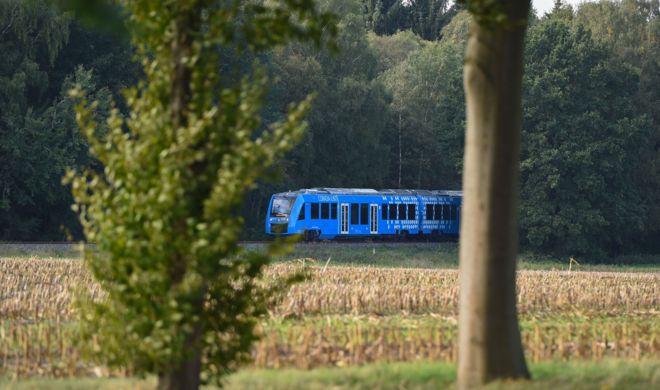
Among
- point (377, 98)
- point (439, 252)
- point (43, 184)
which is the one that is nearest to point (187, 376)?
point (43, 184)

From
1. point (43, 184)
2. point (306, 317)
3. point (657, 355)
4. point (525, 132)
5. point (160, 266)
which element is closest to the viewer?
point (160, 266)

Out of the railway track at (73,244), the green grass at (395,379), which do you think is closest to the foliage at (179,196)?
the green grass at (395,379)

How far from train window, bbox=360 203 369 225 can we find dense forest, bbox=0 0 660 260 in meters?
4.74

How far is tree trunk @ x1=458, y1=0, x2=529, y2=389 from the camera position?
A: 41.7ft

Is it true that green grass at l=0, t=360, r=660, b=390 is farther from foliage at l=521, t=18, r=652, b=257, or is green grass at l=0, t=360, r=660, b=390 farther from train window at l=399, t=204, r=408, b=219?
foliage at l=521, t=18, r=652, b=257

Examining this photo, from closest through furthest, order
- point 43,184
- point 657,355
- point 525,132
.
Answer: point 657,355, point 43,184, point 525,132

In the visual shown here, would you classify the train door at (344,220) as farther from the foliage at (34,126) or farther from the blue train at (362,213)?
the foliage at (34,126)

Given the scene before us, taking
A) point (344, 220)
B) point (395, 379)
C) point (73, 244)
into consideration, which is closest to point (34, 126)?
point (73, 244)

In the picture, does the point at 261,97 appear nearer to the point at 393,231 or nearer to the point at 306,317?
the point at 306,317

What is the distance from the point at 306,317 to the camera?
22.0 m

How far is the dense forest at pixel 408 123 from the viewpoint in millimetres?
50312

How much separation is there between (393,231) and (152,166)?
49.0 meters

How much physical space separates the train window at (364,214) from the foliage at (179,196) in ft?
149

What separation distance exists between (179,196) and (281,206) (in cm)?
4422
